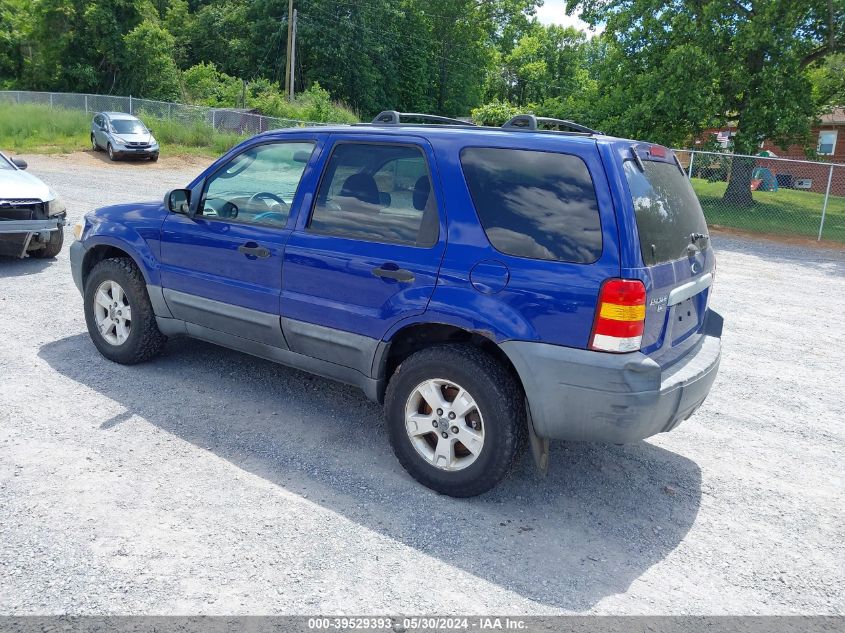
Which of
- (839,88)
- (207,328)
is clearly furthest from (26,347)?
(839,88)

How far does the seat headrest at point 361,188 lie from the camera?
167 inches

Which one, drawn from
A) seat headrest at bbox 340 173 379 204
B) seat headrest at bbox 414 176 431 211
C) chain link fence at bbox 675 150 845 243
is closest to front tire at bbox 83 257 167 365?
seat headrest at bbox 340 173 379 204

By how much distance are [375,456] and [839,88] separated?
23866mm

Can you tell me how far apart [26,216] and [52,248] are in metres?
0.77

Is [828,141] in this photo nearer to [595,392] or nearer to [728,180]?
[728,180]

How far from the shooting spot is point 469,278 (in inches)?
147

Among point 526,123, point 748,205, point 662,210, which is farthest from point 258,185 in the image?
point 748,205

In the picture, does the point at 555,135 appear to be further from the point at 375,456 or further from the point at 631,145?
the point at 375,456

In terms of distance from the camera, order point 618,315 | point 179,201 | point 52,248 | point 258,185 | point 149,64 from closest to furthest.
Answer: point 618,315, point 258,185, point 179,201, point 52,248, point 149,64

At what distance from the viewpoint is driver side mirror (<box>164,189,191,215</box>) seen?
16.6 ft

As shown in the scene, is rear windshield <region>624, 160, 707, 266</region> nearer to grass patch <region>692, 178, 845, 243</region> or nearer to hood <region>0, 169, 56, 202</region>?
hood <region>0, 169, 56, 202</region>

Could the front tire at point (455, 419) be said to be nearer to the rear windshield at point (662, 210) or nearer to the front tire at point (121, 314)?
the rear windshield at point (662, 210)

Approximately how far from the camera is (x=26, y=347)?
591 centimetres

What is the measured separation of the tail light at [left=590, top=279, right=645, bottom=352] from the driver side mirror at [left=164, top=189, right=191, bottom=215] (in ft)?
10.0
